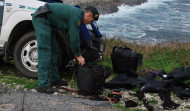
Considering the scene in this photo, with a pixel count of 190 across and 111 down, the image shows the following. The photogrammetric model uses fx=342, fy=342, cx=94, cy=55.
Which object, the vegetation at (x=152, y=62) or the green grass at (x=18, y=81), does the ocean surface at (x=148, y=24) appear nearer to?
the vegetation at (x=152, y=62)

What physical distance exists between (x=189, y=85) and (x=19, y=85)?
3075 mm

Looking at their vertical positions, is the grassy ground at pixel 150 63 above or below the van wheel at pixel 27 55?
below

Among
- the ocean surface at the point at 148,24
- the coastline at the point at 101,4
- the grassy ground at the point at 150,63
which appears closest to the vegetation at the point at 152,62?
the grassy ground at the point at 150,63

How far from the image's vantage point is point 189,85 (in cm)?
627

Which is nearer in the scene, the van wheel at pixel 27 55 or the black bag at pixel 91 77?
the black bag at pixel 91 77

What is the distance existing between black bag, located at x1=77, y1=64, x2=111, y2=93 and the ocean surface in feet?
57.3

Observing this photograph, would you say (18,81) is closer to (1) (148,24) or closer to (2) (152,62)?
(2) (152,62)

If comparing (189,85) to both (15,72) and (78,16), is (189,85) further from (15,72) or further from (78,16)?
(15,72)

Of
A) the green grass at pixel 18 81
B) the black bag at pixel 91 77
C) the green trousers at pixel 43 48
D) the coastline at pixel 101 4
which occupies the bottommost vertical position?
the green grass at pixel 18 81

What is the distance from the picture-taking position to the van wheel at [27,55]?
247 inches

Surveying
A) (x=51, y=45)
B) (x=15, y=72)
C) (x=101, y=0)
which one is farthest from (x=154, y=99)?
(x=101, y=0)

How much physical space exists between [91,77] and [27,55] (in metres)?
1.42

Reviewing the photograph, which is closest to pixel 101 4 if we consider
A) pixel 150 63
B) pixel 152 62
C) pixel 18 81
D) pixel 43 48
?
pixel 152 62

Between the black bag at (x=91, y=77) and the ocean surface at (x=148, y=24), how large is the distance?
17.5m
